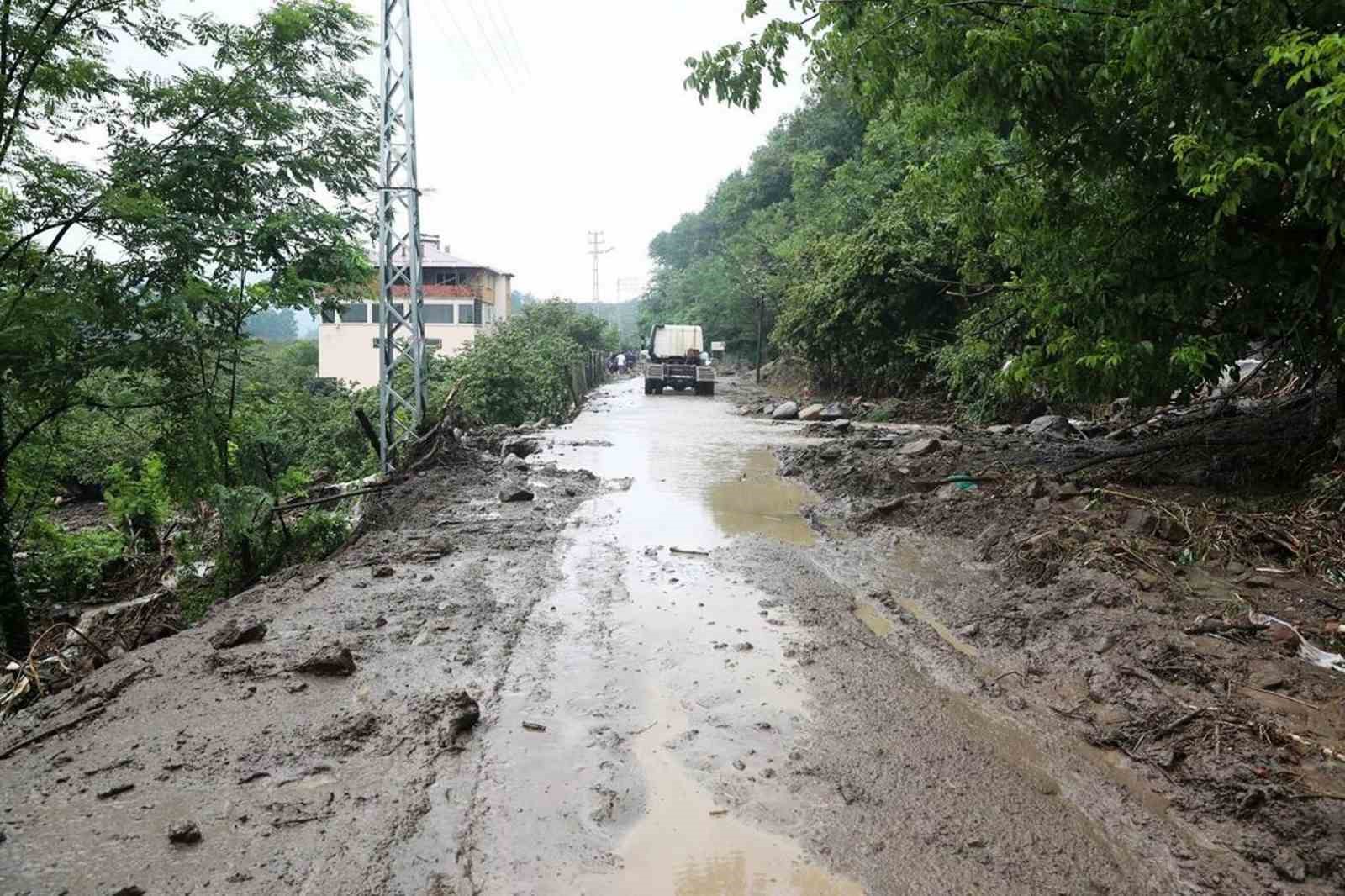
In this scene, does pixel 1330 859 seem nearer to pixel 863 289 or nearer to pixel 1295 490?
pixel 1295 490

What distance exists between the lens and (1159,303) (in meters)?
7.29

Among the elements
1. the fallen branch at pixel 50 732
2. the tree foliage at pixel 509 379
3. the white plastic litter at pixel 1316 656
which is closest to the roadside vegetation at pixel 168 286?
the fallen branch at pixel 50 732

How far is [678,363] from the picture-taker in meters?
32.1

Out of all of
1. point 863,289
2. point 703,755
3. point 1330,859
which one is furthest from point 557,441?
point 1330,859

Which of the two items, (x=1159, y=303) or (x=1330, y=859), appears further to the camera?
(x=1159, y=303)

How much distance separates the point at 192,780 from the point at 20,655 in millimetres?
6110

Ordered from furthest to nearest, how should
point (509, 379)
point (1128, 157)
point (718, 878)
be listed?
point (509, 379) < point (1128, 157) < point (718, 878)

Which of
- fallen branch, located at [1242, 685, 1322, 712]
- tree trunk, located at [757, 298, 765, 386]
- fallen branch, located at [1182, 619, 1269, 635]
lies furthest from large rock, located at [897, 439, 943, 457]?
tree trunk, located at [757, 298, 765, 386]

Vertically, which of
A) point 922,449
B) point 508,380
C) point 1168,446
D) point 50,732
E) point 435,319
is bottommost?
point 50,732

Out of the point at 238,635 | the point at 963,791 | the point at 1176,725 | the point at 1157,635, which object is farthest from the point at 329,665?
the point at 1157,635

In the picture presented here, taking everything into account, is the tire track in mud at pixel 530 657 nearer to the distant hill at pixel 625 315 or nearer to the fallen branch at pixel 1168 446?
the fallen branch at pixel 1168 446

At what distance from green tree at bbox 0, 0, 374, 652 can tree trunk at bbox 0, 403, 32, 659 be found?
0.6 inches

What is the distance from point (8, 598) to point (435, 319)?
4162cm

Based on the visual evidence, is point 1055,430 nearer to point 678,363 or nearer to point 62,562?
point 62,562
